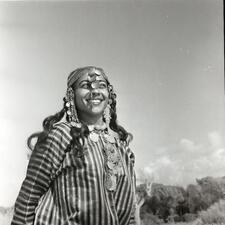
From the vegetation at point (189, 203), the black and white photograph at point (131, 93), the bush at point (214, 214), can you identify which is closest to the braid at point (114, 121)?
the black and white photograph at point (131, 93)

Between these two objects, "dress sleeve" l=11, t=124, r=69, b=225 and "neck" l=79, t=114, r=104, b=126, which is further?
"neck" l=79, t=114, r=104, b=126

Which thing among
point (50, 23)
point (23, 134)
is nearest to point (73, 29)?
point (50, 23)

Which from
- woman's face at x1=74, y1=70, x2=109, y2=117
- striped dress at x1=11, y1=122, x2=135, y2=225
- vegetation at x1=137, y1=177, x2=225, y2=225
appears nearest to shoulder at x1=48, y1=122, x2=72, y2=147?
striped dress at x1=11, y1=122, x2=135, y2=225

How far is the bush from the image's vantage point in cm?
244

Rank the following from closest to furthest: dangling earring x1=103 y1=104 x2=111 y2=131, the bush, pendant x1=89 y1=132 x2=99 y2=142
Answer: pendant x1=89 y1=132 x2=99 y2=142, dangling earring x1=103 y1=104 x2=111 y2=131, the bush

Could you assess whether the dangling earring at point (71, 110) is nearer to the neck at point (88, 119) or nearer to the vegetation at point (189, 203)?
the neck at point (88, 119)

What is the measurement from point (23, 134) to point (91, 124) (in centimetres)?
60

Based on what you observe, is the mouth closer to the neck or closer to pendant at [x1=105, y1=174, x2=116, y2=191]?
the neck

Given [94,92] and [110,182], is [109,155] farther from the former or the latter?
[94,92]

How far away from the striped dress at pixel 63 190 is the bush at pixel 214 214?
3.00 feet

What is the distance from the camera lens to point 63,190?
165 centimetres

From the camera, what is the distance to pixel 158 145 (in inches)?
98.8

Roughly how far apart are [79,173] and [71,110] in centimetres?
26

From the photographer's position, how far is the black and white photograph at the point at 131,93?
1.86 meters
